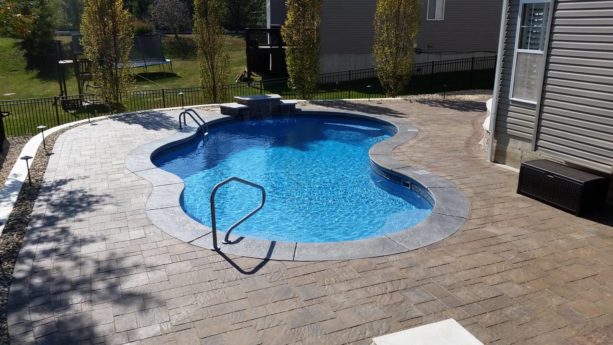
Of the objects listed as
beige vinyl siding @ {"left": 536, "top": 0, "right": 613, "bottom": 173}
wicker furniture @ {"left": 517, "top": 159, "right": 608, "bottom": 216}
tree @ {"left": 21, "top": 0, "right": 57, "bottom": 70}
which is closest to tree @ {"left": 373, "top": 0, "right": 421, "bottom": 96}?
beige vinyl siding @ {"left": 536, "top": 0, "right": 613, "bottom": 173}

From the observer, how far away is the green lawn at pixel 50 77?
97.6 ft

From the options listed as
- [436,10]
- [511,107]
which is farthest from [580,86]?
[436,10]

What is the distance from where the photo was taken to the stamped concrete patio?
4711 millimetres

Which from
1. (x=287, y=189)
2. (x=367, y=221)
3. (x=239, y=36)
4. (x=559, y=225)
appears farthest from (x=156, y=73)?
(x=559, y=225)

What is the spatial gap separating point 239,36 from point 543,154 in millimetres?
42575

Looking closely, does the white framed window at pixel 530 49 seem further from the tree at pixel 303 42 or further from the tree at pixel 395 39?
the tree at pixel 303 42

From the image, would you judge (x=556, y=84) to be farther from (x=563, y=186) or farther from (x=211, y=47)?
(x=211, y=47)

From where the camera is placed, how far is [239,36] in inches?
1876

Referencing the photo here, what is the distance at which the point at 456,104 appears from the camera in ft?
59.7

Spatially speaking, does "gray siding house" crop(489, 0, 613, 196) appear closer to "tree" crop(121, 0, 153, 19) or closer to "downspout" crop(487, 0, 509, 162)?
"downspout" crop(487, 0, 509, 162)

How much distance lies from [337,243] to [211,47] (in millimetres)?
14532

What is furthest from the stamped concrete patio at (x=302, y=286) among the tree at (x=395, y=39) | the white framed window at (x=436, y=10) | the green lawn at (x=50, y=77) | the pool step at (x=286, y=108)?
the green lawn at (x=50, y=77)

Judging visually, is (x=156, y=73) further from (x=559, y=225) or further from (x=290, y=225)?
(x=559, y=225)

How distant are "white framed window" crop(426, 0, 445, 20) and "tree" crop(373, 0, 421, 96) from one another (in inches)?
311
